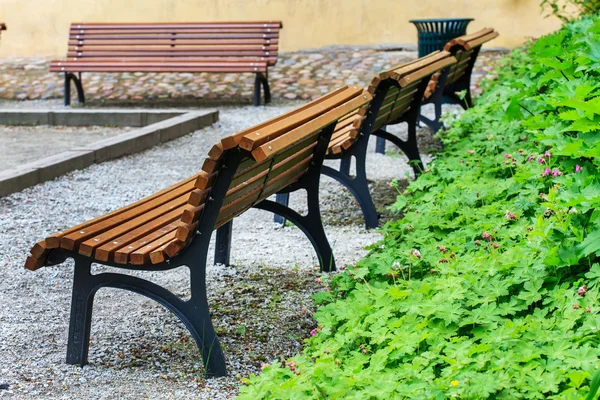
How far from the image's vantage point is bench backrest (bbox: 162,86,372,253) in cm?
310

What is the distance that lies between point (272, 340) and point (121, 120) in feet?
22.2

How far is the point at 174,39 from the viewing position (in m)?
12.4

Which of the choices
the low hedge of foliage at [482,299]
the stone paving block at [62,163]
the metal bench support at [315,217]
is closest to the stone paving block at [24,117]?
the stone paving block at [62,163]

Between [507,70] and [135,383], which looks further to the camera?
[507,70]

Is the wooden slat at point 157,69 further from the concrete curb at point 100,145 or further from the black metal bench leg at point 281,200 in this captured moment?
the black metal bench leg at point 281,200

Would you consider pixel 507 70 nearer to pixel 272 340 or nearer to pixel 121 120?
pixel 121 120

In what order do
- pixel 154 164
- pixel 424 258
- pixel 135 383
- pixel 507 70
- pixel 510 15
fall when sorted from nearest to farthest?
pixel 135 383
pixel 424 258
pixel 154 164
pixel 507 70
pixel 510 15

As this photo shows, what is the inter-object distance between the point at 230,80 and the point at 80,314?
9.61 meters

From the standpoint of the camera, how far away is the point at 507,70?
970 cm

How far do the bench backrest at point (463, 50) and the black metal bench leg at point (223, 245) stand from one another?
3732mm

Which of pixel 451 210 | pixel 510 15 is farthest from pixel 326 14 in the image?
pixel 451 210

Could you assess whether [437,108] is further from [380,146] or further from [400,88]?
[400,88]

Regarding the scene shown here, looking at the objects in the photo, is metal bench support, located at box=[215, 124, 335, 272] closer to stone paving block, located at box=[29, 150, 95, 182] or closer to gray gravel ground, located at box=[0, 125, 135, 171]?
stone paving block, located at box=[29, 150, 95, 182]

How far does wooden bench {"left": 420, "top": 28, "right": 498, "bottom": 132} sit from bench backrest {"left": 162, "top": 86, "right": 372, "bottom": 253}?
3.11m
